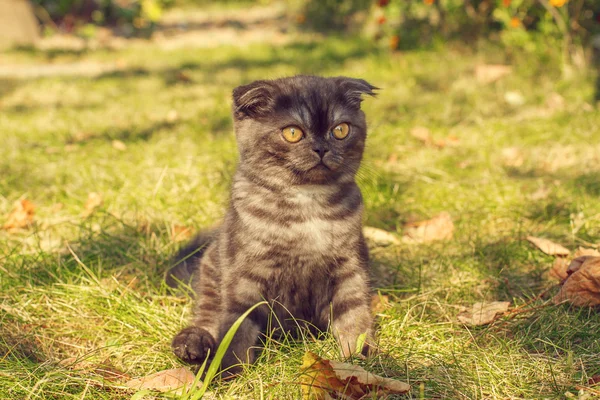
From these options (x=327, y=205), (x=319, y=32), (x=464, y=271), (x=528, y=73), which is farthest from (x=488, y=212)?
(x=319, y=32)

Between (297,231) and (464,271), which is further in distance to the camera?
(464,271)

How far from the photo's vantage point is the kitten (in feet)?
6.57

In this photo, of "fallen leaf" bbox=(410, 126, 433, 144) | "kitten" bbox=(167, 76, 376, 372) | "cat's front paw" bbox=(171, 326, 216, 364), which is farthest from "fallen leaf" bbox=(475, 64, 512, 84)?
"cat's front paw" bbox=(171, 326, 216, 364)

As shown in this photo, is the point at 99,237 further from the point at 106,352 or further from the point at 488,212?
the point at 488,212

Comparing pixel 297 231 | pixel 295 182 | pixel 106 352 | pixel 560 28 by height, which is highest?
pixel 560 28

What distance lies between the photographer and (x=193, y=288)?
2404 mm

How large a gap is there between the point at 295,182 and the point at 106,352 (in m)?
0.89

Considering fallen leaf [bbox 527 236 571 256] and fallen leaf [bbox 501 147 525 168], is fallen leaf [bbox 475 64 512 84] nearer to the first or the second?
fallen leaf [bbox 501 147 525 168]

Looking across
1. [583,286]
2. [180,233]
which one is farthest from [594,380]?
[180,233]

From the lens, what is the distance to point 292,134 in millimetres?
2018

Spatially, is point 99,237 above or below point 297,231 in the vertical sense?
below

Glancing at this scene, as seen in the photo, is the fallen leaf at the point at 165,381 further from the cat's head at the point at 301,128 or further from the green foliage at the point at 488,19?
the green foliage at the point at 488,19

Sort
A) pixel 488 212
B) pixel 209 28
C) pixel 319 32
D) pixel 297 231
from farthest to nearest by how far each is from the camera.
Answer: pixel 209 28 < pixel 319 32 < pixel 488 212 < pixel 297 231

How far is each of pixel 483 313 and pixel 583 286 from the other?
14.3 inches
